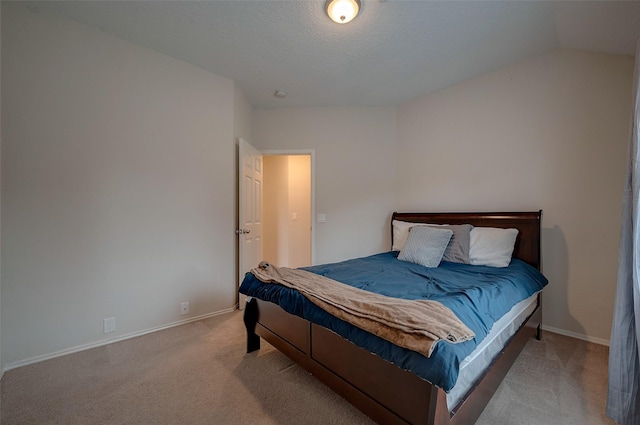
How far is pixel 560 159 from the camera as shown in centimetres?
242

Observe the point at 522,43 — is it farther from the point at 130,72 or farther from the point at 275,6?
the point at 130,72

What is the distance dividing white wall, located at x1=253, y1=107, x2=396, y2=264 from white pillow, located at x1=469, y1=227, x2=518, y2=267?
1.38 m

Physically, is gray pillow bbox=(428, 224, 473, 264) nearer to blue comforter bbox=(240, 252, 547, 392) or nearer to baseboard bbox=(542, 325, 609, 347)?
blue comforter bbox=(240, 252, 547, 392)

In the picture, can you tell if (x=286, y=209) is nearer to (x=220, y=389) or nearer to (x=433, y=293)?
(x=220, y=389)

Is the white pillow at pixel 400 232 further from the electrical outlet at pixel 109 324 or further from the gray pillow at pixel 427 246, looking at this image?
the electrical outlet at pixel 109 324

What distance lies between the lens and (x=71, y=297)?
2.10 metres

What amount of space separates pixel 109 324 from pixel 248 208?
1.69 m

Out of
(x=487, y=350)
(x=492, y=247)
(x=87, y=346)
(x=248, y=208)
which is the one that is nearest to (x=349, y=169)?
(x=248, y=208)

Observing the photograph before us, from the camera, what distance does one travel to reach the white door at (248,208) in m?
3.10

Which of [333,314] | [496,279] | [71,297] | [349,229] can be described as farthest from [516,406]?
[71,297]

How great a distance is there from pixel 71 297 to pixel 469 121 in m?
4.15

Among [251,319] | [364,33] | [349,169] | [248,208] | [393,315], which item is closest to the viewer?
[393,315]

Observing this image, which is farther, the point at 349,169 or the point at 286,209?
the point at 286,209

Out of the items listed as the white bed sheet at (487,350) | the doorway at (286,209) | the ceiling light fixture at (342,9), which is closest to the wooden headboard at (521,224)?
the white bed sheet at (487,350)
